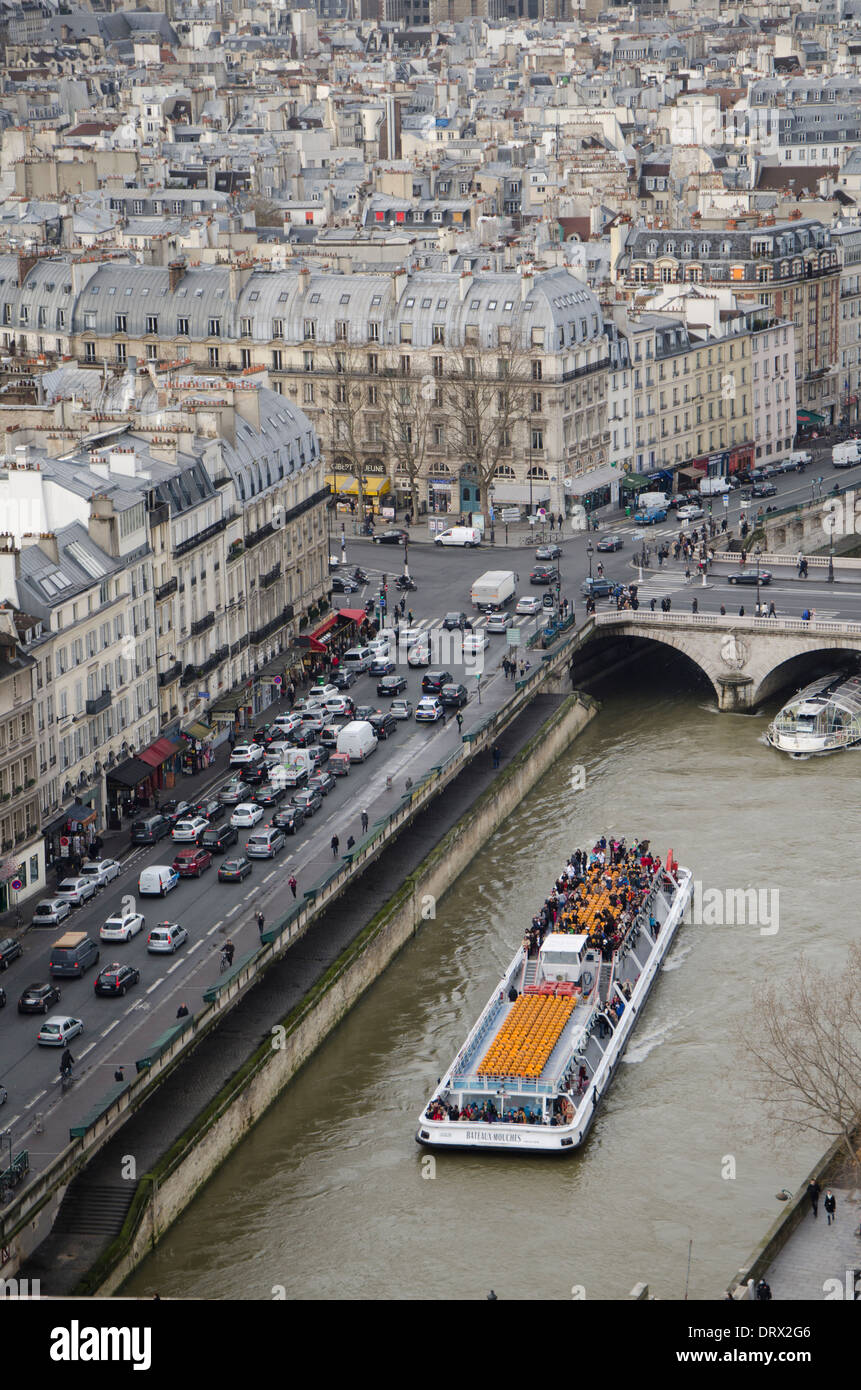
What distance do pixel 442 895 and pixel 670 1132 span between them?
16283 mm

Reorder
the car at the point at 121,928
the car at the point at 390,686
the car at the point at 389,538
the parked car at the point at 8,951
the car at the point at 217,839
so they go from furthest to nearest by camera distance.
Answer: the car at the point at 389,538, the car at the point at 390,686, the car at the point at 217,839, the car at the point at 121,928, the parked car at the point at 8,951

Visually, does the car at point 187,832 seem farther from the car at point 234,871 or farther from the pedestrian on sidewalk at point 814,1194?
the pedestrian on sidewalk at point 814,1194

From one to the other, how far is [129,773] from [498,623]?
911 inches

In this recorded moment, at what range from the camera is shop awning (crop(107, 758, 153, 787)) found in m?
66.5

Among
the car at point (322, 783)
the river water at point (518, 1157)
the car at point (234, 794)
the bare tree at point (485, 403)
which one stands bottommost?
the river water at point (518, 1157)

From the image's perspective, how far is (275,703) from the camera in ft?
261

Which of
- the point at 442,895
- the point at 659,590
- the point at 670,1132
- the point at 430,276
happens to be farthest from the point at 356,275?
the point at 670,1132

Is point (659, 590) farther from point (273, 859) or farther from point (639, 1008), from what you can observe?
point (639, 1008)

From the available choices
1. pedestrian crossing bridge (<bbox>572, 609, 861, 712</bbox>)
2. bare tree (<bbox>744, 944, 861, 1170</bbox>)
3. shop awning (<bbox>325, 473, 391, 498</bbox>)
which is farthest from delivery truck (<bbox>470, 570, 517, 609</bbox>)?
bare tree (<bbox>744, 944, 861, 1170</bbox>)

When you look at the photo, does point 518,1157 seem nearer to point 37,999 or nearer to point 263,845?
point 37,999

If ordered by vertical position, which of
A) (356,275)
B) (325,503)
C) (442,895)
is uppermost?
(356,275)

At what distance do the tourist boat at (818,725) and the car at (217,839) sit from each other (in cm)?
2182

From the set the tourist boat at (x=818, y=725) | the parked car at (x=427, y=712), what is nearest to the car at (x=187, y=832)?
the parked car at (x=427, y=712)

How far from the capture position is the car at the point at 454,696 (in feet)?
256
